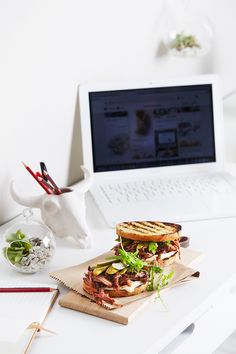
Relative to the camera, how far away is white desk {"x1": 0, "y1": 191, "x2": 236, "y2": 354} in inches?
38.4

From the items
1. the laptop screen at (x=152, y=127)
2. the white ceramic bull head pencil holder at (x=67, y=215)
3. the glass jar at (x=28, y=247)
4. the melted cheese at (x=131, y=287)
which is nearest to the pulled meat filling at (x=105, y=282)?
the melted cheese at (x=131, y=287)

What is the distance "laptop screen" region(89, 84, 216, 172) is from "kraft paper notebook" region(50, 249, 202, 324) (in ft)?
1.65

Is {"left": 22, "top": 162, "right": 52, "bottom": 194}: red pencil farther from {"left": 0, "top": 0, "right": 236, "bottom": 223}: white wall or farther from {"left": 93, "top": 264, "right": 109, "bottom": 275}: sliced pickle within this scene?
{"left": 93, "top": 264, "right": 109, "bottom": 275}: sliced pickle

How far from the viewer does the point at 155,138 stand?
1710 millimetres

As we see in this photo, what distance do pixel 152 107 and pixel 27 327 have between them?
0.85m

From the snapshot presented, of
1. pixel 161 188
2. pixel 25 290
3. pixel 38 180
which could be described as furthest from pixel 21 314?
pixel 161 188

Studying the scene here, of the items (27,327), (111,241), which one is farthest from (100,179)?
(27,327)

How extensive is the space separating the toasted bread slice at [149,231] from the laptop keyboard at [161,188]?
1.01 feet

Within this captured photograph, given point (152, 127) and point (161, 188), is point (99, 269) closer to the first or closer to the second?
point (161, 188)

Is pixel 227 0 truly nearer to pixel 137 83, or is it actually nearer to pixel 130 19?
pixel 130 19

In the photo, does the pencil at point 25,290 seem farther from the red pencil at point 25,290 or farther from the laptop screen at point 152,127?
the laptop screen at point 152,127

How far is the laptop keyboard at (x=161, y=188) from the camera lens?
1.58 m

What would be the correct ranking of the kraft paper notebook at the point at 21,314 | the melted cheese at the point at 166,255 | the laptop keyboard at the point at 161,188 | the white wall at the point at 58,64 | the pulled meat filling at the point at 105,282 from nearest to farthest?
1. the kraft paper notebook at the point at 21,314
2. the pulled meat filling at the point at 105,282
3. the melted cheese at the point at 166,255
4. the white wall at the point at 58,64
5. the laptop keyboard at the point at 161,188

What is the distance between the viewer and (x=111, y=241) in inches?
53.4
